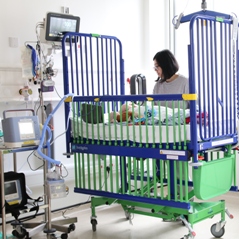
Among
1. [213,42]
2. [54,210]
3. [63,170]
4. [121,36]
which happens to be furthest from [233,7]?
[54,210]

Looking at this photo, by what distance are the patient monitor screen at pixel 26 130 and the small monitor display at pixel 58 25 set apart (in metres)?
0.89

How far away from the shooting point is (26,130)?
3.38m

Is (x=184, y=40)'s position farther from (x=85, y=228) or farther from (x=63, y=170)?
(x=85, y=228)

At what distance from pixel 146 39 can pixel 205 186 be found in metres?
2.65

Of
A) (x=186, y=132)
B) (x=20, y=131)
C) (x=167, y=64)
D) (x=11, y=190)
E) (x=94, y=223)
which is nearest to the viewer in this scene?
(x=186, y=132)

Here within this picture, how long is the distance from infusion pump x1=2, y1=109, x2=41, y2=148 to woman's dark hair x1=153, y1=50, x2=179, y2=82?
1.28 m

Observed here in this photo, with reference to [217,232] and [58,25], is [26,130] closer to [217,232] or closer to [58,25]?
[58,25]

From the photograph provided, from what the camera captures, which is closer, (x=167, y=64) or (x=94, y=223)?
(x=94, y=223)

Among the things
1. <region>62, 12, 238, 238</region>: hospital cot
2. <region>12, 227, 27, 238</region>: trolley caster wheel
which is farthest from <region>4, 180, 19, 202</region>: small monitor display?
<region>62, 12, 238, 238</region>: hospital cot

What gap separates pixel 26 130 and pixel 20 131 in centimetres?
6

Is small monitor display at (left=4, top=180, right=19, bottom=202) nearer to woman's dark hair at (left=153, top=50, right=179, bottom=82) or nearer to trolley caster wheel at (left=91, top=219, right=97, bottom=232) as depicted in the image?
trolley caster wheel at (left=91, top=219, right=97, bottom=232)

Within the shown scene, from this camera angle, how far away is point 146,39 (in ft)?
17.8

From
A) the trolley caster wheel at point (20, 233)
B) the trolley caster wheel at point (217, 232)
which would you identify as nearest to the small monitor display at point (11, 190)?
the trolley caster wheel at point (20, 233)

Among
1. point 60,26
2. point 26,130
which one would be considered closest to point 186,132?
point 26,130
